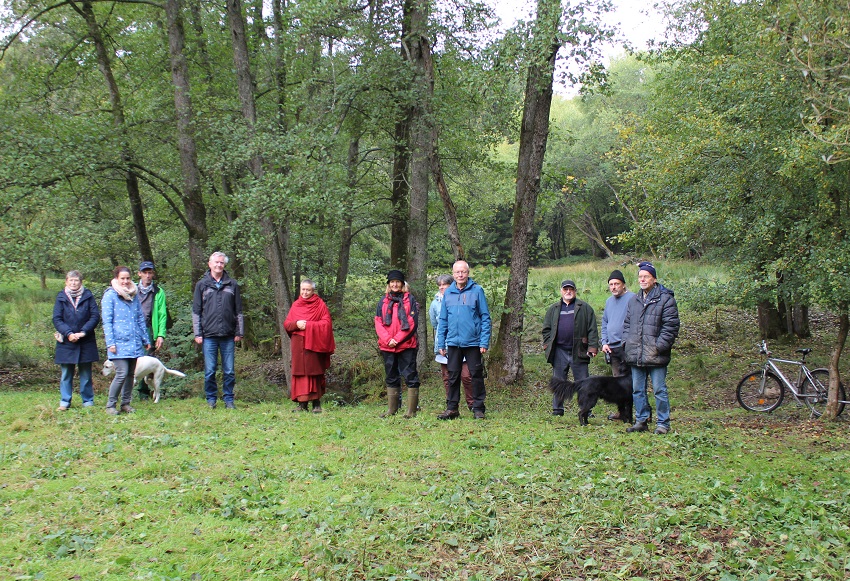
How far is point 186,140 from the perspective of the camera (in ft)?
43.2

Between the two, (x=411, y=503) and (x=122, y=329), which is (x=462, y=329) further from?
(x=122, y=329)

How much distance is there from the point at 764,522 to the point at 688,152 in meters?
8.88

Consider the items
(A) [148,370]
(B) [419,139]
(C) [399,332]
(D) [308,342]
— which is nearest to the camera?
(C) [399,332]

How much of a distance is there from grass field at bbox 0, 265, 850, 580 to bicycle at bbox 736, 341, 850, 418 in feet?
6.94

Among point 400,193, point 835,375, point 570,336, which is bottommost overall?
point 835,375

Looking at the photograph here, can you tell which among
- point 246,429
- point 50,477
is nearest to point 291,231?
point 246,429

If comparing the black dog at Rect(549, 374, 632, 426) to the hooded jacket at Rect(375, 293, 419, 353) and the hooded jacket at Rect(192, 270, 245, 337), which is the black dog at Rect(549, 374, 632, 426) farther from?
the hooded jacket at Rect(192, 270, 245, 337)

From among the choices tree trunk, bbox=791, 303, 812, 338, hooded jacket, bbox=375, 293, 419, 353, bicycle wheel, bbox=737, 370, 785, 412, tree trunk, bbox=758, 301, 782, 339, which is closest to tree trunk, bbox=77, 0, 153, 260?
hooded jacket, bbox=375, 293, 419, 353

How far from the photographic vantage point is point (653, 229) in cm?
1488

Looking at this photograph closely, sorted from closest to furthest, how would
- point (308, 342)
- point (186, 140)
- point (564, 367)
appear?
point (564, 367)
point (308, 342)
point (186, 140)

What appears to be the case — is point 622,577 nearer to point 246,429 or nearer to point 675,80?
point 246,429

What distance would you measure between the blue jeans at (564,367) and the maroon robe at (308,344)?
10.7 feet

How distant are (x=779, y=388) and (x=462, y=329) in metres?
6.27

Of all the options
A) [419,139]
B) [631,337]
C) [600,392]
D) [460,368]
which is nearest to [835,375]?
[600,392]
